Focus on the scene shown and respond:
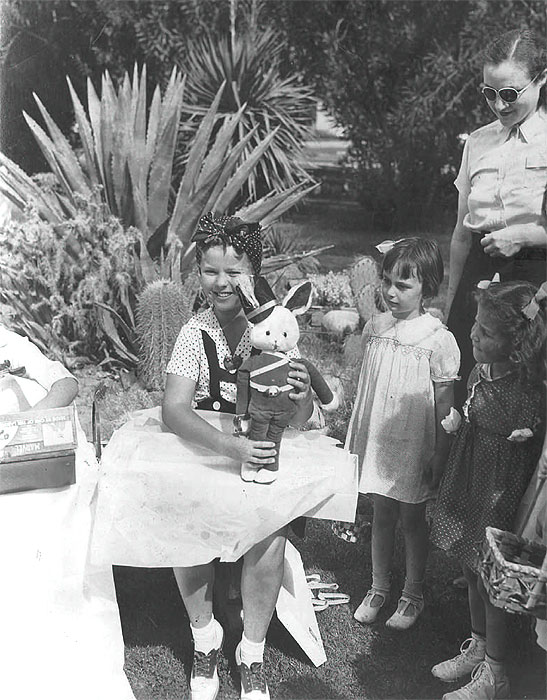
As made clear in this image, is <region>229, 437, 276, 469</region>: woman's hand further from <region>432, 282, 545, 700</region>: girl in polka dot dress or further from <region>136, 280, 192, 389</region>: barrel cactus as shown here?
<region>136, 280, 192, 389</region>: barrel cactus

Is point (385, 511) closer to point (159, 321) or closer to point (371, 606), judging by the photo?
point (371, 606)

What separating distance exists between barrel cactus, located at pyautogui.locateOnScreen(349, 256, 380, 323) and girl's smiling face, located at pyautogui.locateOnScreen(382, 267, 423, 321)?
134 inches

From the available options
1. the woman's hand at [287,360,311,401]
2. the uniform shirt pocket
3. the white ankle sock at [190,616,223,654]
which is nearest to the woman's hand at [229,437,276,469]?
the woman's hand at [287,360,311,401]

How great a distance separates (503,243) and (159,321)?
9.86ft

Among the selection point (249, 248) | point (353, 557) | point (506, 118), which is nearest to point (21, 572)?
point (249, 248)

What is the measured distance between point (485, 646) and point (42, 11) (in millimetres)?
10543

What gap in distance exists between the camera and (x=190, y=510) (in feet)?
8.60

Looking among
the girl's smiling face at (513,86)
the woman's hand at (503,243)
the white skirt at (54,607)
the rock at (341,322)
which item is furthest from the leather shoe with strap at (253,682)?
the rock at (341,322)

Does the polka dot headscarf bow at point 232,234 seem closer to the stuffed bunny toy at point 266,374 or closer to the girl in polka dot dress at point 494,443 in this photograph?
the stuffed bunny toy at point 266,374

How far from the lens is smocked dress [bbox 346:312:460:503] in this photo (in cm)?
307

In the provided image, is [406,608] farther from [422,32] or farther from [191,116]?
[422,32]

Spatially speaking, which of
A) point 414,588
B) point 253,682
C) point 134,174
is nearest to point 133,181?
point 134,174

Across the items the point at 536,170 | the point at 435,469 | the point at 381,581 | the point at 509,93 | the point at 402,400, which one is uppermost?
the point at 509,93

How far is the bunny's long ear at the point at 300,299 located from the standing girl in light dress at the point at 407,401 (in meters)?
0.52
